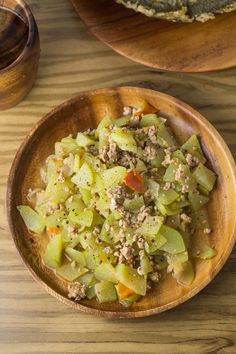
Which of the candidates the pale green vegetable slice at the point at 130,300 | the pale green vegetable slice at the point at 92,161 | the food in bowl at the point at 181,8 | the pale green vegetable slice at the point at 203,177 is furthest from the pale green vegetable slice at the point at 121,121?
the pale green vegetable slice at the point at 130,300

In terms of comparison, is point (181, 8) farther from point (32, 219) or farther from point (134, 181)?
point (32, 219)

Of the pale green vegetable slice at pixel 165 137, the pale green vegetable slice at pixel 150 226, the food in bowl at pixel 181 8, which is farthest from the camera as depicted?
the food in bowl at pixel 181 8

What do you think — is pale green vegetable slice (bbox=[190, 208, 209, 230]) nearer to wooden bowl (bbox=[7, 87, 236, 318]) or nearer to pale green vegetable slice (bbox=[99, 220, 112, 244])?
wooden bowl (bbox=[7, 87, 236, 318])

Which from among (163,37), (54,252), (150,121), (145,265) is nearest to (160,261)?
(145,265)

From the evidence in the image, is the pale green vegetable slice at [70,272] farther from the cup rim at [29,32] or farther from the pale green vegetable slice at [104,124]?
the cup rim at [29,32]

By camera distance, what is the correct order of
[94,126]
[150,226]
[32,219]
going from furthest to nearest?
[94,126] < [32,219] < [150,226]

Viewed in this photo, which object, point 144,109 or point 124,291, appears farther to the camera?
point 144,109

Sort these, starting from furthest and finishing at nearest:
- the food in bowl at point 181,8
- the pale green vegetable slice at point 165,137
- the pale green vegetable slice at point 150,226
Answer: the food in bowl at point 181,8 → the pale green vegetable slice at point 165,137 → the pale green vegetable slice at point 150,226
